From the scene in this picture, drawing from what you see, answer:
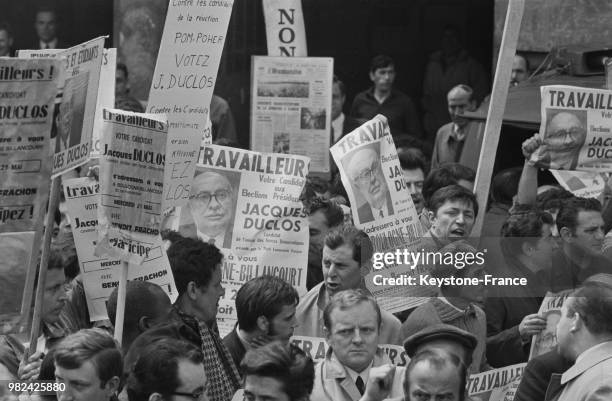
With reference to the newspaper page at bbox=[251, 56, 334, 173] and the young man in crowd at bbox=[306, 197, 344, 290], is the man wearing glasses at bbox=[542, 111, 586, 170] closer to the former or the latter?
the young man in crowd at bbox=[306, 197, 344, 290]

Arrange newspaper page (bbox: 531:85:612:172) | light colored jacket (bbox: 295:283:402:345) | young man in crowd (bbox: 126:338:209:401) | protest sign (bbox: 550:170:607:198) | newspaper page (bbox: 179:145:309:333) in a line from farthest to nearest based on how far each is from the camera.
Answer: protest sign (bbox: 550:170:607:198)
newspaper page (bbox: 531:85:612:172)
newspaper page (bbox: 179:145:309:333)
light colored jacket (bbox: 295:283:402:345)
young man in crowd (bbox: 126:338:209:401)

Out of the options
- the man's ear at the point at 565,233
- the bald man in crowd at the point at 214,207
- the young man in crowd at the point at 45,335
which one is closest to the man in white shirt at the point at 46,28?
the bald man in crowd at the point at 214,207

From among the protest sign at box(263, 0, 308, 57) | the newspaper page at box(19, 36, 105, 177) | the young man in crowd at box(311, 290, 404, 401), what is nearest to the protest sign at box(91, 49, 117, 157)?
the protest sign at box(263, 0, 308, 57)

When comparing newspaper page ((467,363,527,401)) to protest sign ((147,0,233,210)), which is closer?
newspaper page ((467,363,527,401))

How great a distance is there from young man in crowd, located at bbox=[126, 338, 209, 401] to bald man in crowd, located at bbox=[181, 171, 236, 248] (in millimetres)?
2821

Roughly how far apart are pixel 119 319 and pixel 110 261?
1.01 metres

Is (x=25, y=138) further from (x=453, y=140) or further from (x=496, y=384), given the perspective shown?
(x=453, y=140)

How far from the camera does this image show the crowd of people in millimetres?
6152

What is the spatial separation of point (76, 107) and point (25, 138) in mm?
572

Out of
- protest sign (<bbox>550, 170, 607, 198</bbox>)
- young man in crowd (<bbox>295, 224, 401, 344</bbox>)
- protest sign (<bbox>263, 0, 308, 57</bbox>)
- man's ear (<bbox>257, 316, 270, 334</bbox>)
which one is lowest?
man's ear (<bbox>257, 316, 270, 334</bbox>)

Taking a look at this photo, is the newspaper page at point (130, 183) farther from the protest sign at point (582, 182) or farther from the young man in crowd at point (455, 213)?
the protest sign at point (582, 182)

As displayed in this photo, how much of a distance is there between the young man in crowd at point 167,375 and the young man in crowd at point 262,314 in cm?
126

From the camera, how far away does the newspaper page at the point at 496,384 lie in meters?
7.46

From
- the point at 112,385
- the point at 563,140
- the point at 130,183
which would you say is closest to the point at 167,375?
the point at 112,385
